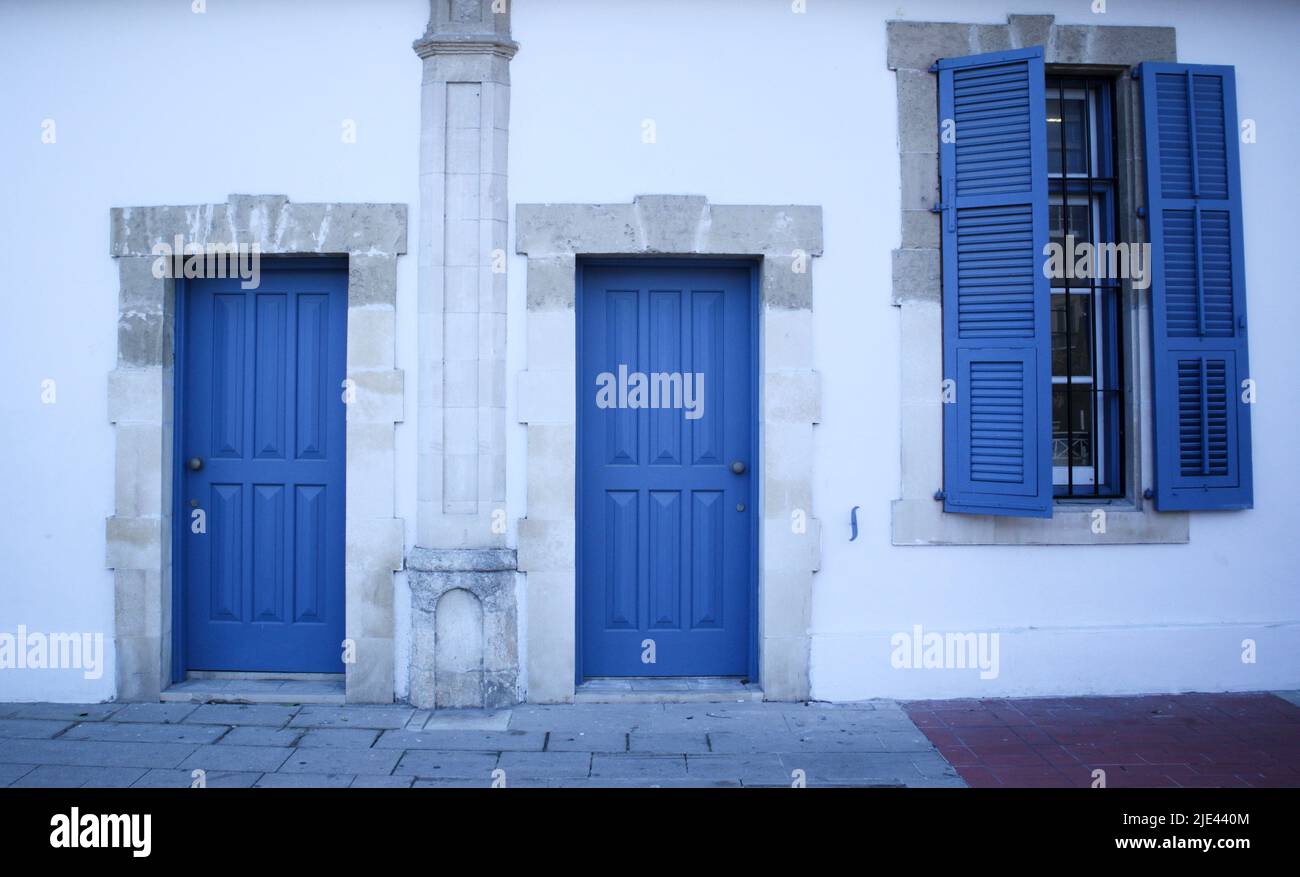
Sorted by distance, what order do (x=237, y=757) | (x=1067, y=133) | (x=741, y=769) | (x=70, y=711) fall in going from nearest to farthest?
(x=741, y=769), (x=237, y=757), (x=70, y=711), (x=1067, y=133)

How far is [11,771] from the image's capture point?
14.2 feet

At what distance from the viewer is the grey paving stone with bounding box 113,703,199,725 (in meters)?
5.03

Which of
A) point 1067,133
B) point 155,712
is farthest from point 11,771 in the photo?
point 1067,133

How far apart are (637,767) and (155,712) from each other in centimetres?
272

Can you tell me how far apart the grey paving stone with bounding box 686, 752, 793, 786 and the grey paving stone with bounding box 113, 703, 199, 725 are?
278cm

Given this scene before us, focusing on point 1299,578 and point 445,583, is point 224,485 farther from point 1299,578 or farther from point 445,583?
point 1299,578

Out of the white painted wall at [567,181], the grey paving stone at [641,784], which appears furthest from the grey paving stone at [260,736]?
the grey paving stone at [641,784]

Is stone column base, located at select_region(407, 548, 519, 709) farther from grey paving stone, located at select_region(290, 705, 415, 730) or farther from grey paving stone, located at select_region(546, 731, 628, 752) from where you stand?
grey paving stone, located at select_region(546, 731, 628, 752)

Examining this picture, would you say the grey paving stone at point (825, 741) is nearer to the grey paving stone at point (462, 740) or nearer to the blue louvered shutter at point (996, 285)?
the grey paving stone at point (462, 740)

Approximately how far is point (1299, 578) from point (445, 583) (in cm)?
488

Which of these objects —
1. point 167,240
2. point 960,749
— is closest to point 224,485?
point 167,240

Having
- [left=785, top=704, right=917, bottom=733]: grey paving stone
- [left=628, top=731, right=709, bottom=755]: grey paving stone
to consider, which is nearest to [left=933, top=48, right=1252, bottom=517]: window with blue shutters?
[left=785, top=704, right=917, bottom=733]: grey paving stone

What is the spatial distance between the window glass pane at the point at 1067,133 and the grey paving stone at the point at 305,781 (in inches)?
200

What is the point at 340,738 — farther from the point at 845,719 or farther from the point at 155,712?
the point at 845,719
